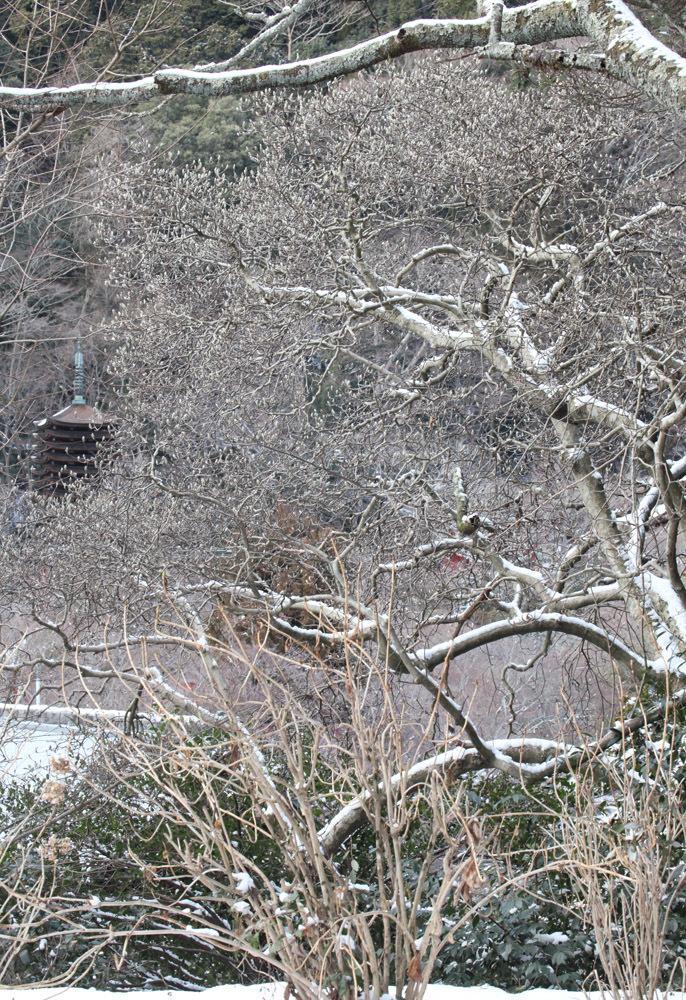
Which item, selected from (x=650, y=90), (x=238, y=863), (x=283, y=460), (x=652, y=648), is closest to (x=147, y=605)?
(x=283, y=460)

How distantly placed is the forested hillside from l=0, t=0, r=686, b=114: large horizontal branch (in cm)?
1

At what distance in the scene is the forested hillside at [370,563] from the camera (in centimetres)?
245

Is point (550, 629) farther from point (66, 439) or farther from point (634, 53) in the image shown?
point (66, 439)

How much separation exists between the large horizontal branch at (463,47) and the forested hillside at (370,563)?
13 mm

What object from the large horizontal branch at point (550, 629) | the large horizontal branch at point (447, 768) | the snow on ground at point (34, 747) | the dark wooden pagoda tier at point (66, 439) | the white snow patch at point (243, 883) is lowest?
the dark wooden pagoda tier at point (66, 439)

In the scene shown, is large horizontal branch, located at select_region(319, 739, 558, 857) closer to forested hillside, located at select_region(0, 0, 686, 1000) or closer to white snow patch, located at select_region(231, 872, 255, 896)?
forested hillside, located at select_region(0, 0, 686, 1000)

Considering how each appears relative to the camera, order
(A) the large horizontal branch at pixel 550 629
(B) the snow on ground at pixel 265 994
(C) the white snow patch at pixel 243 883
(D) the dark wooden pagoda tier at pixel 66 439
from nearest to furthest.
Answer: (C) the white snow patch at pixel 243 883 → (B) the snow on ground at pixel 265 994 → (A) the large horizontal branch at pixel 550 629 → (D) the dark wooden pagoda tier at pixel 66 439

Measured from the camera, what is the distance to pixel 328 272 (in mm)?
8617

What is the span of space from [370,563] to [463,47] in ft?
13.6

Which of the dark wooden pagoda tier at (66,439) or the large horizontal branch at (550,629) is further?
the dark wooden pagoda tier at (66,439)

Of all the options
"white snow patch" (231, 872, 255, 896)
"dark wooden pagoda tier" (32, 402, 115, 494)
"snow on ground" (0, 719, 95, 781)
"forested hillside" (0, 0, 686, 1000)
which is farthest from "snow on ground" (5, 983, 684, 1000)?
"dark wooden pagoda tier" (32, 402, 115, 494)

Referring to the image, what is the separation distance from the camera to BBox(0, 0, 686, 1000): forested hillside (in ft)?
8.05

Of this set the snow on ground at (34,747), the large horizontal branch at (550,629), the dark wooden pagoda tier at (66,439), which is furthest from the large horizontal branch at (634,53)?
the dark wooden pagoda tier at (66,439)

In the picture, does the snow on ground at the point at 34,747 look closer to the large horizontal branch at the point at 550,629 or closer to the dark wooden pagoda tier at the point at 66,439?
the large horizontal branch at the point at 550,629
